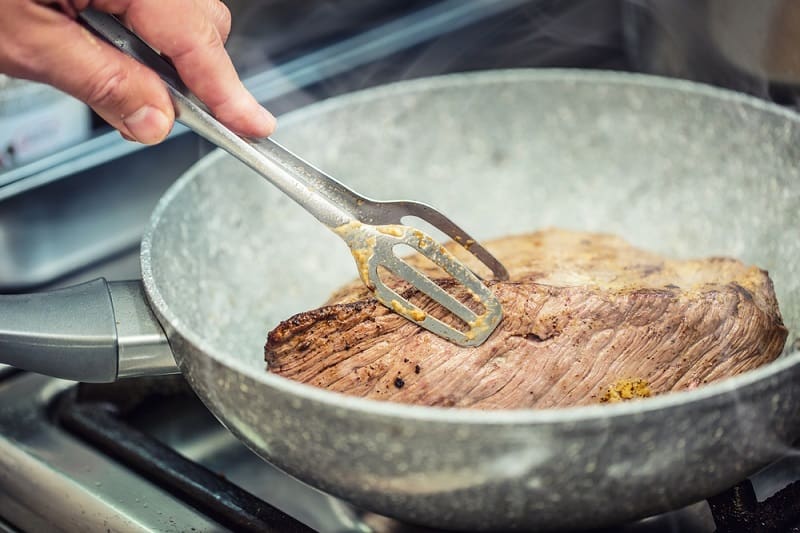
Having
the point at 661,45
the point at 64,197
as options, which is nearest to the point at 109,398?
the point at 64,197

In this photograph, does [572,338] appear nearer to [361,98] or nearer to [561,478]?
[561,478]

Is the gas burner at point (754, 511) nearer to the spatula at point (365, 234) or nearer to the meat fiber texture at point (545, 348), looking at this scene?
the meat fiber texture at point (545, 348)

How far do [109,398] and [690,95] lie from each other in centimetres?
100

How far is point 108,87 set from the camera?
890 mm

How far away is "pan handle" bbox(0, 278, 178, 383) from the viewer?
3.09 feet

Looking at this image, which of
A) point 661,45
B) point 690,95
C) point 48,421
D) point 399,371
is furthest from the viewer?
point 661,45

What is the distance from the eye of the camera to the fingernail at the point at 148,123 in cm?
92

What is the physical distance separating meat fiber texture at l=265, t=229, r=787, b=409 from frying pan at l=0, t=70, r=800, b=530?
13 centimetres

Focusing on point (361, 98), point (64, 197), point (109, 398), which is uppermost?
point (361, 98)

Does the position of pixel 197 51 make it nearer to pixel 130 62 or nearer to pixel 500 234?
pixel 130 62

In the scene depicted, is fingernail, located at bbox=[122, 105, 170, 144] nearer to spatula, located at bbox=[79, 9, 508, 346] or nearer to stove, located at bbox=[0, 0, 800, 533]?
spatula, located at bbox=[79, 9, 508, 346]

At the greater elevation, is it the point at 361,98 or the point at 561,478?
the point at 361,98

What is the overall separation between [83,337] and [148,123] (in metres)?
0.24

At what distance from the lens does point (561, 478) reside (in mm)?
740
